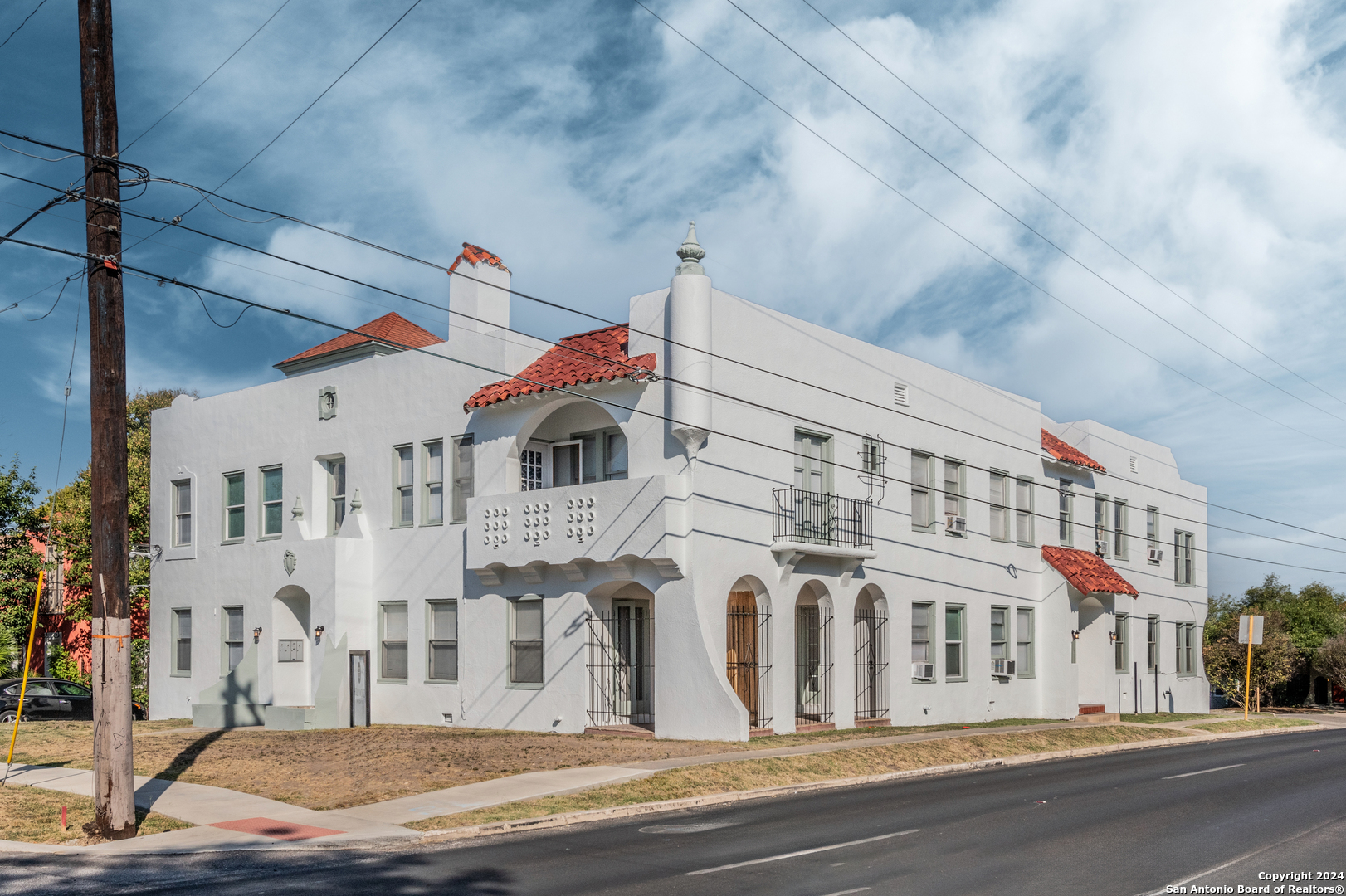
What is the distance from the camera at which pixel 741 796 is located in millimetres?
16312

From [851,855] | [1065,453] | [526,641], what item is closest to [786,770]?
[851,855]

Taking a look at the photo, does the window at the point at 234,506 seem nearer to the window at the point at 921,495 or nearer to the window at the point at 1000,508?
the window at the point at 921,495

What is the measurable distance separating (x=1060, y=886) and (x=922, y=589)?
58.5 ft

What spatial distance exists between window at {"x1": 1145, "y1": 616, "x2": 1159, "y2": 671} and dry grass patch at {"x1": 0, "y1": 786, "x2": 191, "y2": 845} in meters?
30.3

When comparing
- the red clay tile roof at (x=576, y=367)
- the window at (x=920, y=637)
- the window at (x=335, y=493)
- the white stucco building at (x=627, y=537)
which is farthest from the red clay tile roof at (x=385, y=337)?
the window at (x=920, y=637)

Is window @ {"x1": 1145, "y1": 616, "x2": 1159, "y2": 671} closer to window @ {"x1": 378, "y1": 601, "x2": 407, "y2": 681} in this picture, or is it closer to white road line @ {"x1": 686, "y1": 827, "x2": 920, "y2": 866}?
window @ {"x1": 378, "y1": 601, "x2": 407, "y2": 681}

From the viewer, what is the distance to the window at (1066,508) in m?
33.5

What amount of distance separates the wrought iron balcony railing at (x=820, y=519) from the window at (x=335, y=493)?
36.8 feet

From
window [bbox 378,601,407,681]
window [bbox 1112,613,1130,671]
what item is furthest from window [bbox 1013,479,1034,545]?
window [bbox 378,601,407,681]

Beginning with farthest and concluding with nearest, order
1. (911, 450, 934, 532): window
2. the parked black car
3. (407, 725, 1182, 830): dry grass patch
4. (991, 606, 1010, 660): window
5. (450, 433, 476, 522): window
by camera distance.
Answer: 1. the parked black car
2. (991, 606, 1010, 660): window
3. (911, 450, 934, 532): window
4. (450, 433, 476, 522): window
5. (407, 725, 1182, 830): dry grass patch

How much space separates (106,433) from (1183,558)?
35188mm

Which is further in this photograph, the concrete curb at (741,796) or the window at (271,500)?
the window at (271,500)

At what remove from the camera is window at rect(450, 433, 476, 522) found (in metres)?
25.9

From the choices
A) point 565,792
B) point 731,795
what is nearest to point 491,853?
point 565,792
